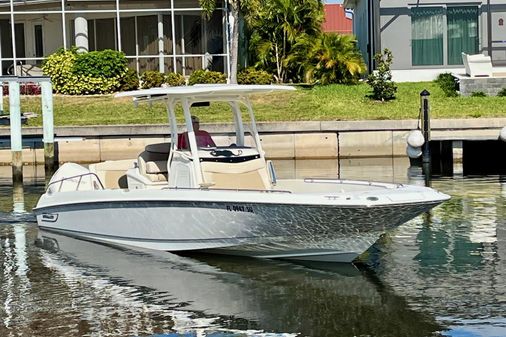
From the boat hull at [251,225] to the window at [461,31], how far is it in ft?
78.6

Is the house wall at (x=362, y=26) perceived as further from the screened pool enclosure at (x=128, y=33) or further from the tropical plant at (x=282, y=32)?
the screened pool enclosure at (x=128, y=33)

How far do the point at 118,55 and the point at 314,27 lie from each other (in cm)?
701

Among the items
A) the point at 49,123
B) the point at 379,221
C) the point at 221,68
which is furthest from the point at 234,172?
the point at 221,68

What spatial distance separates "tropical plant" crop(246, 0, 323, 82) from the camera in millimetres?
34844

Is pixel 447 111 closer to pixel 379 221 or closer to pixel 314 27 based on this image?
pixel 314 27

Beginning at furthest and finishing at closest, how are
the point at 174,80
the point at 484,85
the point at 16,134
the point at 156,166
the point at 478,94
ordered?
the point at 174,80
the point at 484,85
the point at 478,94
the point at 16,134
the point at 156,166

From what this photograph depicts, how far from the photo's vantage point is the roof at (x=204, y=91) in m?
12.9

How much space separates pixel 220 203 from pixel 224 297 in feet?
5.07

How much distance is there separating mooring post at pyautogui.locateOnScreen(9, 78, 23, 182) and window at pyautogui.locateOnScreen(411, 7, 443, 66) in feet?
51.6

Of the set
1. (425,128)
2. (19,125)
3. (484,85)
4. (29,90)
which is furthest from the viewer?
(29,90)

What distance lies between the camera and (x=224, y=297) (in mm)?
10758

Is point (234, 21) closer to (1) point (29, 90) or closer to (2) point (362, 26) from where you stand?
(1) point (29, 90)

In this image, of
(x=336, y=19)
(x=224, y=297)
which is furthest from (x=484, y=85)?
(x=336, y=19)

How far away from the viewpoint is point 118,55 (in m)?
34.1
